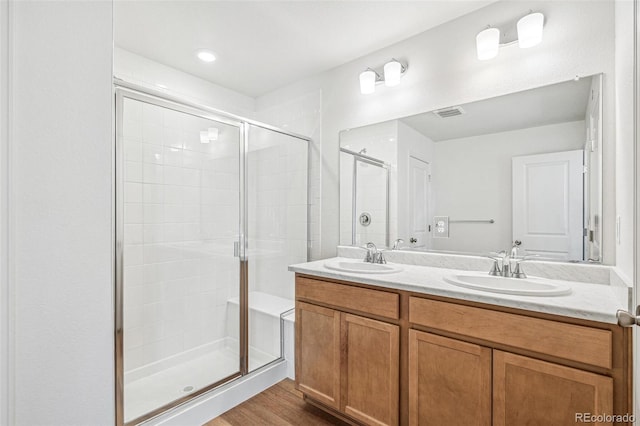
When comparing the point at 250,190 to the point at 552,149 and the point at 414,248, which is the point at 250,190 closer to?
the point at 414,248

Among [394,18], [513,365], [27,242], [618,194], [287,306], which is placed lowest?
[287,306]

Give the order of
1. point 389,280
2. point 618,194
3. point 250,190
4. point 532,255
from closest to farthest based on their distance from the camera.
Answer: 1. point 618,194
2. point 389,280
3. point 532,255
4. point 250,190

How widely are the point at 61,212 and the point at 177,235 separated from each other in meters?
1.57

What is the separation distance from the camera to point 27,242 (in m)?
0.73

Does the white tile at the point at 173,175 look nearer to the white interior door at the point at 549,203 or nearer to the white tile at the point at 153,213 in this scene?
the white tile at the point at 153,213

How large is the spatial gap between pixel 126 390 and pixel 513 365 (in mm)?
2032

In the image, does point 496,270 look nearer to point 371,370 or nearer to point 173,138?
point 371,370

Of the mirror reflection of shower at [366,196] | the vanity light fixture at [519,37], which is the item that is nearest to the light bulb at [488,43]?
the vanity light fixture at [519,37]

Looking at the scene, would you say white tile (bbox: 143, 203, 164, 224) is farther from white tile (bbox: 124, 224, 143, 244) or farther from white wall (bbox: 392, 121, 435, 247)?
white wall (bbox: 392, 121, 435, 247)

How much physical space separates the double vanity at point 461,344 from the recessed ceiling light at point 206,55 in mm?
1764

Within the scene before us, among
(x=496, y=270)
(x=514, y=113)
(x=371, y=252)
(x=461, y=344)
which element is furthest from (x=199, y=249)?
(x=514, y=113)

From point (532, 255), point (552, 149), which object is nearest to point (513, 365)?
point (532, 255)

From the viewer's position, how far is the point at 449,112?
6.50 feet

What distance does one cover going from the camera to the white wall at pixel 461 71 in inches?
59.9
